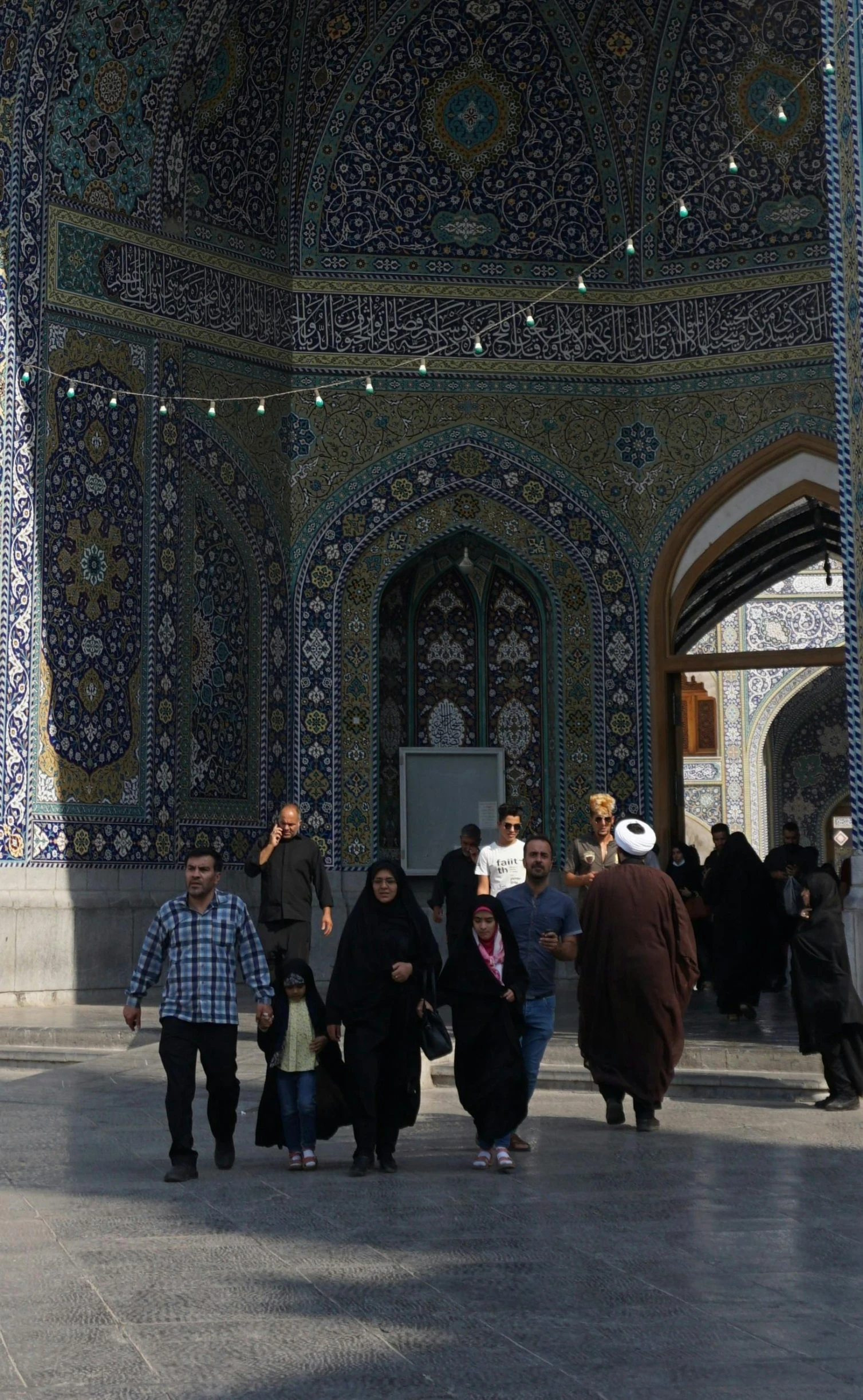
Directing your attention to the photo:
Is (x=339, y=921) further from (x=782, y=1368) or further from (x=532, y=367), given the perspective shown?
(x=782, y=1368)

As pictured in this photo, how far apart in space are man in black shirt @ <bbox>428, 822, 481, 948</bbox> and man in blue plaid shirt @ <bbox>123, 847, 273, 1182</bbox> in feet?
10.3

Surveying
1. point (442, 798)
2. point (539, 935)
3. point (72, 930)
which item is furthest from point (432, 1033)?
point (442, 798)

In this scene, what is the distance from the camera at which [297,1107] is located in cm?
603

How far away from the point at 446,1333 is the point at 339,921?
910 cm

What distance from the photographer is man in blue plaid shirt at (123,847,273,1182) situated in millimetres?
5902

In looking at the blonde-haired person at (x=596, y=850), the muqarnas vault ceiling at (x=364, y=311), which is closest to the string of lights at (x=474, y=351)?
the muqarnas vault ceiling at (x=364, y=311)

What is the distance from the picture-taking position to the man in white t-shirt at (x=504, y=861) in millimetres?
7719

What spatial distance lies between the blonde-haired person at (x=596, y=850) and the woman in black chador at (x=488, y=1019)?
4.22ft

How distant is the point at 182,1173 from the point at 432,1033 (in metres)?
0.91

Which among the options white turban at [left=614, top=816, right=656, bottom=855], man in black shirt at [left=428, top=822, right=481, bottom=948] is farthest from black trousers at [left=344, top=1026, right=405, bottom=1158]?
man in black shirt at [left=428, top=822, right=481, bottom=948]

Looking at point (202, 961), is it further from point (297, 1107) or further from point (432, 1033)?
point (432, 1033)

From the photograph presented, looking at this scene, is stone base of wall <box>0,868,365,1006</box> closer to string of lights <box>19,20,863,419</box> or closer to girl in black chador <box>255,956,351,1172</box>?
string of lights <box>19,20,863,419</box>

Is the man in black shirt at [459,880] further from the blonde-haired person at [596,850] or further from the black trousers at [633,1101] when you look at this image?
the black trousers at [633,1101]

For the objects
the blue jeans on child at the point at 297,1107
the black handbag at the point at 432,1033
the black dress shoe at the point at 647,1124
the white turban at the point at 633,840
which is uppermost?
the white turban at the point at 633,840
